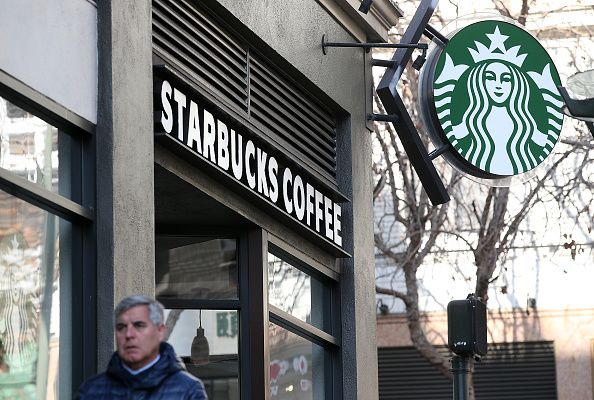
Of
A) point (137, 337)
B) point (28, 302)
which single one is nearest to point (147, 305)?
point (137, 337)

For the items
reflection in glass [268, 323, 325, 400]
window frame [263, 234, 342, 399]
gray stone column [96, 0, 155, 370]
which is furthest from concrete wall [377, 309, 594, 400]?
gray stone column [96, 0, 155, 370]

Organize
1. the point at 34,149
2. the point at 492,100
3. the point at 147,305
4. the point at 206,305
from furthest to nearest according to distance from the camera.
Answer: the point at 492,100, the point at 206,305, the point at 34,149, the point at 147,305

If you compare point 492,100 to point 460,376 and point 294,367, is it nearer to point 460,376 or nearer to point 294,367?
point 460,376

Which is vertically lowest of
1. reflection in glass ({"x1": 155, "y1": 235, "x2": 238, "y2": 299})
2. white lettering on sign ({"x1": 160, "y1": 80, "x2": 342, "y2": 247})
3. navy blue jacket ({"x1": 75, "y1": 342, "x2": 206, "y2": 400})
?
navy blue jacket ({"x1": 75, "y1": 342, "x2": 206, "y2": 400})

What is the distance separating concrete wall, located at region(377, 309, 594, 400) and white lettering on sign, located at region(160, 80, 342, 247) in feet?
46.8

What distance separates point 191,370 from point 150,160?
324cm

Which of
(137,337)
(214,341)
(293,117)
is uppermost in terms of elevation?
(293,117)

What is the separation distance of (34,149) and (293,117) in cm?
446

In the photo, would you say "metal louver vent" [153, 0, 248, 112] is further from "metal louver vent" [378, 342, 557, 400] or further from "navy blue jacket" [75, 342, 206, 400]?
"metal louver vent" [378, 342, 557, 400]

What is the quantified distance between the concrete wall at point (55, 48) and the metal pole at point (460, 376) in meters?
4.87

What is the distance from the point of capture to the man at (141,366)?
5.33m

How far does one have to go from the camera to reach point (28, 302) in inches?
306

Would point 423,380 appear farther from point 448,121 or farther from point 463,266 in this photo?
point 448,121

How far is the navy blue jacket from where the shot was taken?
5336 millimetres
